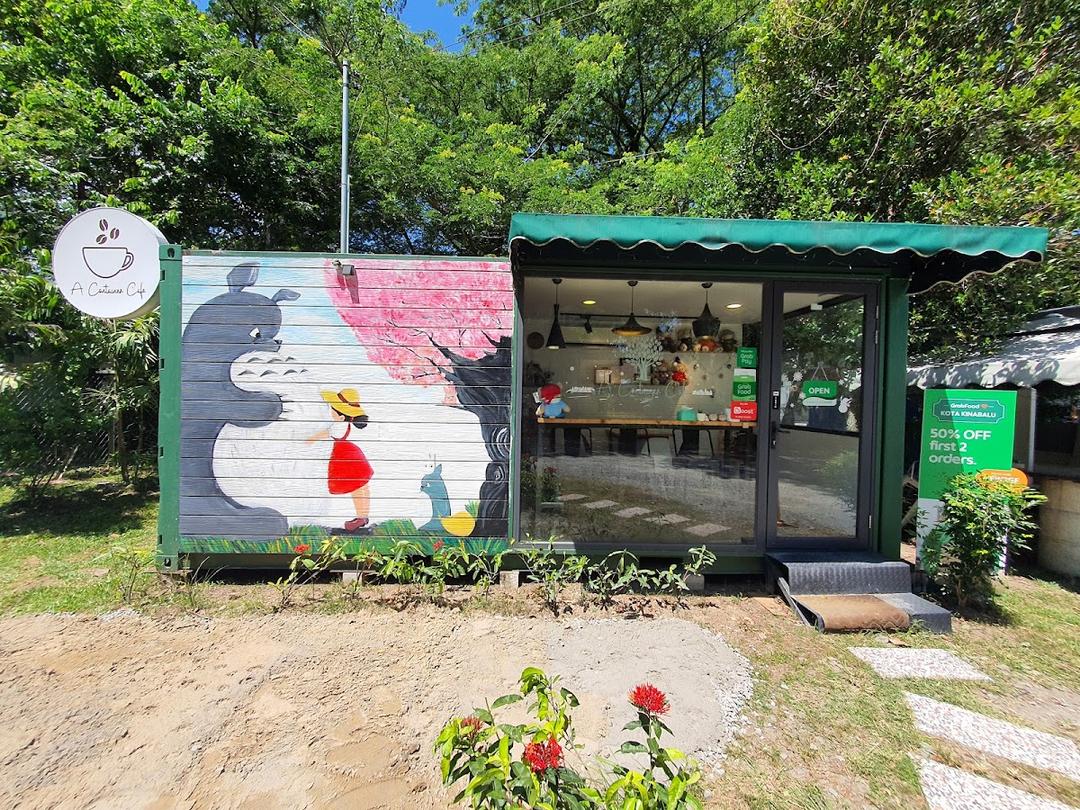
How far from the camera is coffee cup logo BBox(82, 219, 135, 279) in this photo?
141 inches

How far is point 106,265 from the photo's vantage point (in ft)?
11.8

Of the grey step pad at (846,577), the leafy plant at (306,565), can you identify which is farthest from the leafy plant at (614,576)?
the leafy plant at (306,565)

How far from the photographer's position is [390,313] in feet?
12.2

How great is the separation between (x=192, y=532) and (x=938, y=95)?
791 cm

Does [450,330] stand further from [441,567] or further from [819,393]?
[819,393]

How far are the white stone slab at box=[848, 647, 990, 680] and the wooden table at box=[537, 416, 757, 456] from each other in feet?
5.69

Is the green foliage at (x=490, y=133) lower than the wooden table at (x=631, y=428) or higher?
higher

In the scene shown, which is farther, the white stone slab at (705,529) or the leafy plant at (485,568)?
the white stone slab at (705,529)

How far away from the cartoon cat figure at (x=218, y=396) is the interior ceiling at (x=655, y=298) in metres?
2.00

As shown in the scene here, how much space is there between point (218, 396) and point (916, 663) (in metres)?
5.04

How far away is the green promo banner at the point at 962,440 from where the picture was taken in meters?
3.75

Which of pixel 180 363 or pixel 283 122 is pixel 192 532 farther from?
pixel 283 122

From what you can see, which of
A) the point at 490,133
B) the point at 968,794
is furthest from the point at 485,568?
the point at 490,133

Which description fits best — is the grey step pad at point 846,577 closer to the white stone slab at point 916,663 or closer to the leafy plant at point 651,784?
the white stone slab at point 916,663
